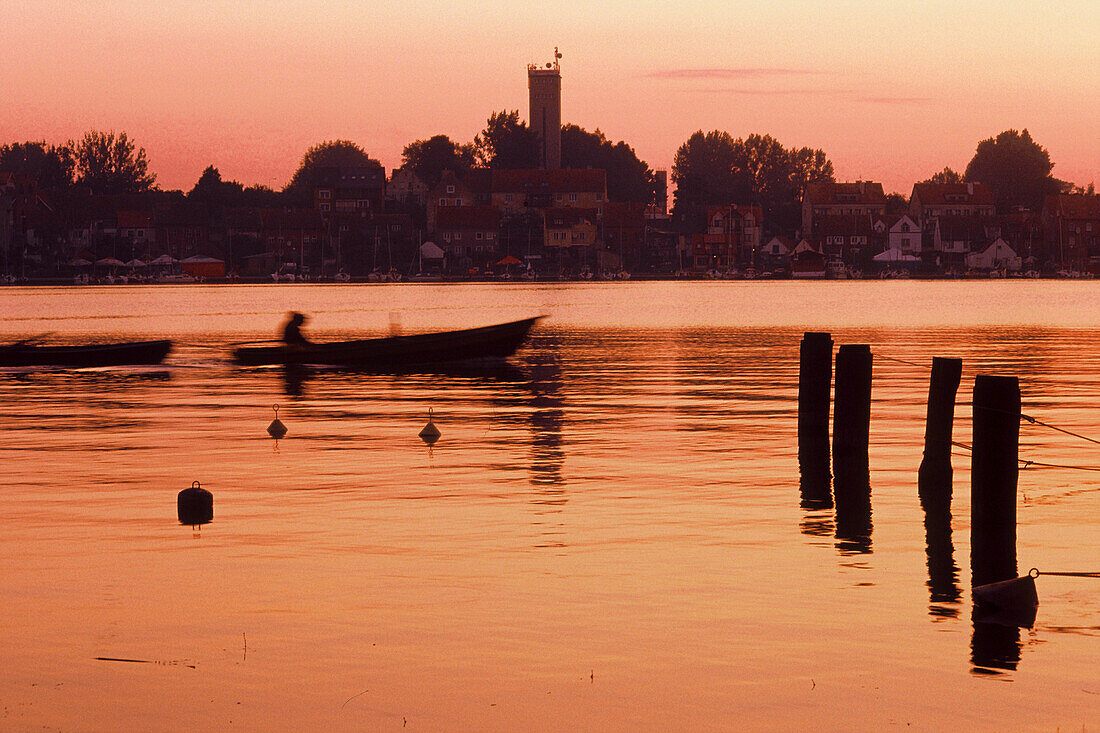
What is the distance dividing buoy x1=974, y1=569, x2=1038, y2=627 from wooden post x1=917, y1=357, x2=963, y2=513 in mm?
6945

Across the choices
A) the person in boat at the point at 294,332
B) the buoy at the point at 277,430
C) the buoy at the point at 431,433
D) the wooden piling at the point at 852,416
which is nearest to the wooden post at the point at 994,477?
the wooden piling at the point at 852,416

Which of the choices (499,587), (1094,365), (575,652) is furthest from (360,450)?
(1094,365)

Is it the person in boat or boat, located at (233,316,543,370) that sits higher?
the person in boat

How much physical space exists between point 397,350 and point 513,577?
34029mm

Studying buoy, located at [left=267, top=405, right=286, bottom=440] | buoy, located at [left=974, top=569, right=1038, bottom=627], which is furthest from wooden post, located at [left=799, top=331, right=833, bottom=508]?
buoy, located at [left=267, top=405, right=286, bottom=440]

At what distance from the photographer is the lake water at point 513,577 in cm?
1345

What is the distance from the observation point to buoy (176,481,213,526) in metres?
22.1

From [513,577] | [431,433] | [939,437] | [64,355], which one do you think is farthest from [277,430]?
[64,355]

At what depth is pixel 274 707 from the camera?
43.3 feet

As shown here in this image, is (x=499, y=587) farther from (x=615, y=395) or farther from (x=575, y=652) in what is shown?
(x=615, y=395)

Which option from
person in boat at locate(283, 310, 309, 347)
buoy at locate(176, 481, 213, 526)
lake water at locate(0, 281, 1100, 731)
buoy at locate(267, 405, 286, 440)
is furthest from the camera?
person in boat at locate(283, 310, 309, 347)

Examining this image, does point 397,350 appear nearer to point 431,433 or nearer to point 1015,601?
point 431,433

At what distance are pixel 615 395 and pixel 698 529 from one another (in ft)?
82.3

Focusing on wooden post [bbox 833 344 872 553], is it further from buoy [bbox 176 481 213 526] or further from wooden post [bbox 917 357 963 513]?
buoy [bbox 176 481 213 526]
